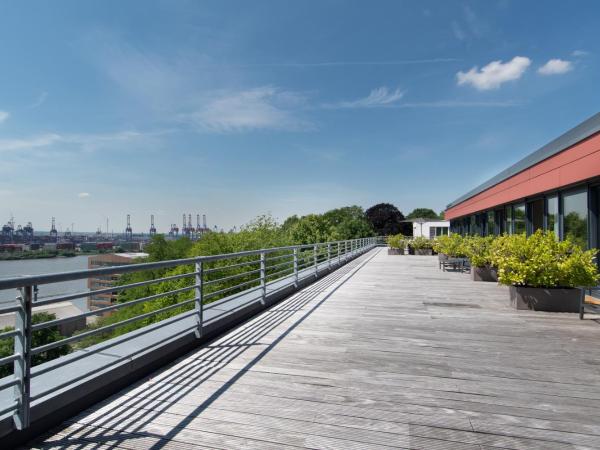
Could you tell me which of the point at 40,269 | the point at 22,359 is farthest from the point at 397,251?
the point at 40,269

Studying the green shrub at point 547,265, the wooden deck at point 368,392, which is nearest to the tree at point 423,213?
the green shrub at point 547,265

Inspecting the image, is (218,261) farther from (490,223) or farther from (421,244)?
(490,223)

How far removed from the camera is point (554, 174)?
8781 millimetres

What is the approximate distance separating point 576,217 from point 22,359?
33.7ft

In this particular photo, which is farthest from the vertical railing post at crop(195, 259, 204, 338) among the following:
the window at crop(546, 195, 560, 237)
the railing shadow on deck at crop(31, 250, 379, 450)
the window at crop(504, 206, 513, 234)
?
the window at crop(504, 206, 513, 234)

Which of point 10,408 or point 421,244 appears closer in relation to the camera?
point 10,408

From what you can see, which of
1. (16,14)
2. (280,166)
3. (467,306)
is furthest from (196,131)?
(467,306)

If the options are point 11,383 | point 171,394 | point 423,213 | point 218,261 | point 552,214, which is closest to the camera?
point 11,383

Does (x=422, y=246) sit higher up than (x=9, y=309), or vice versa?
(x=9, y=309)

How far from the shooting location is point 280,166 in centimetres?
4884

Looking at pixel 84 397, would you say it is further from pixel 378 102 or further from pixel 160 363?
pixel 378 102

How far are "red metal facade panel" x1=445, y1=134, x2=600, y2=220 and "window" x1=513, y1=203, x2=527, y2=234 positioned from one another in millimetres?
429

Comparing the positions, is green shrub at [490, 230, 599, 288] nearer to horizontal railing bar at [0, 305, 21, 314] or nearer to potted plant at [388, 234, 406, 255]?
horizontal railing bar at [0, 305, 21, 314]

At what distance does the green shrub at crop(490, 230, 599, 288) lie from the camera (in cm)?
580
